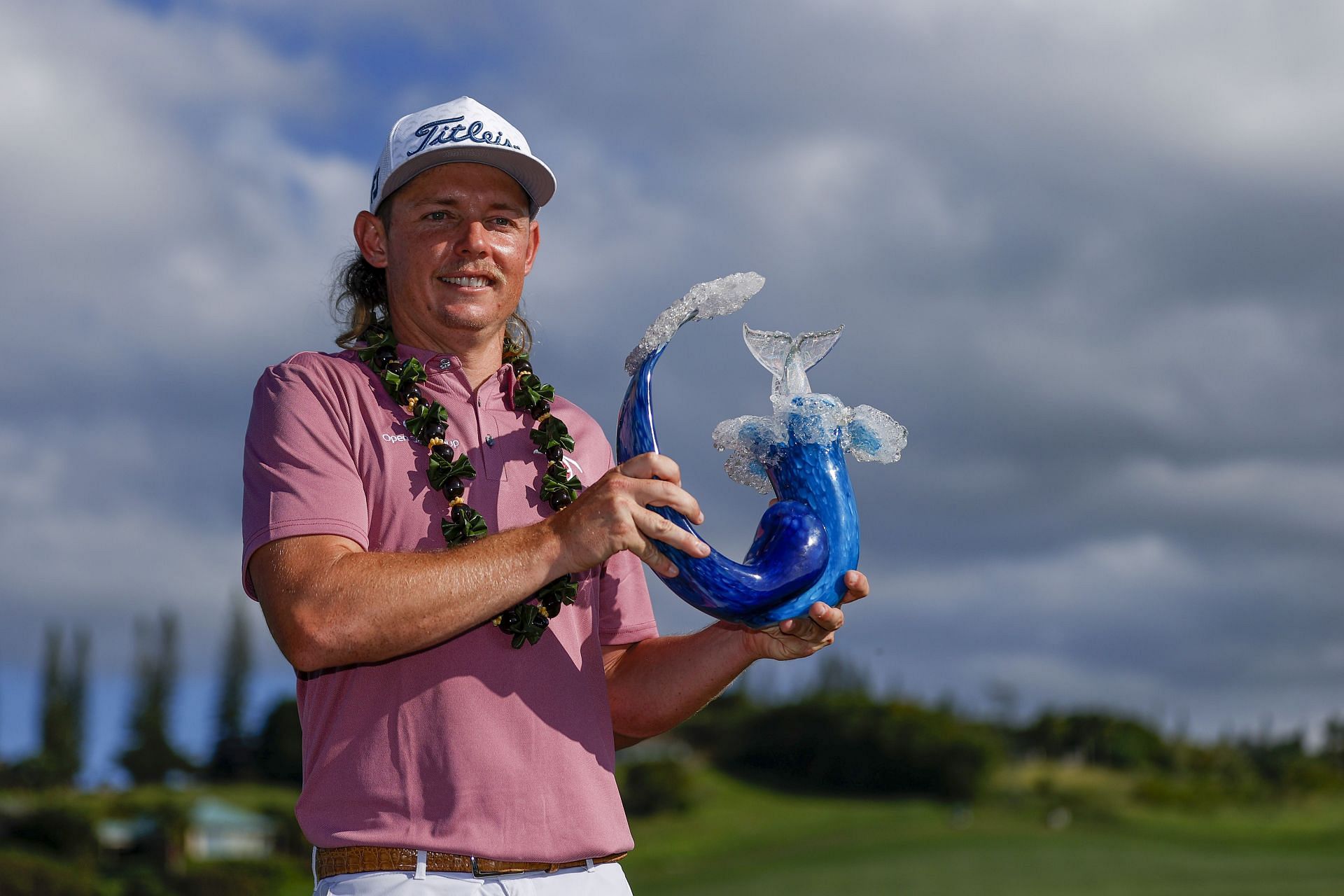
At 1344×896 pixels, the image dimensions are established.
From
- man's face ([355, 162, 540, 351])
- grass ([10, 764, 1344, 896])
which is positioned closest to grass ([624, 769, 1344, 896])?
grass ([10, 764, 1344, 896])

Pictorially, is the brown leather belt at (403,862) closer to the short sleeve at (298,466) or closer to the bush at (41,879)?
the short sleeve at (298,466)

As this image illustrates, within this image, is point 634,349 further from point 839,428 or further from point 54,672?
point 54,672

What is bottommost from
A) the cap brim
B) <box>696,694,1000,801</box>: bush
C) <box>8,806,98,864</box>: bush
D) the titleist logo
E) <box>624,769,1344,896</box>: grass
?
<box>624,769,1344,896</box>: grass

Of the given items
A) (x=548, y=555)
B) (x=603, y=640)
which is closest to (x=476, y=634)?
(x=548, y=555)

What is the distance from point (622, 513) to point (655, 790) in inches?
4285

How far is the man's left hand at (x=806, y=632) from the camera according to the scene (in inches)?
166

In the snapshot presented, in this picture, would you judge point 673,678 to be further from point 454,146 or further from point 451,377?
point 454,146

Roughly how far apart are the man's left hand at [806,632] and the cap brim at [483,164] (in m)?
1.66

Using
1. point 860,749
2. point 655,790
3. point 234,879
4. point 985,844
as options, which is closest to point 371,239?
point 985,844

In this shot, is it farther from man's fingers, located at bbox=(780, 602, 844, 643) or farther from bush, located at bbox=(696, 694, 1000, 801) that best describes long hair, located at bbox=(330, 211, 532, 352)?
bush, located at bbox=(696, 694, 1000, 801)

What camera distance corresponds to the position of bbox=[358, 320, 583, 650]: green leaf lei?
162 inches

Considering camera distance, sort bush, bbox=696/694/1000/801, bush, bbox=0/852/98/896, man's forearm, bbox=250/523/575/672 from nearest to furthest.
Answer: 1. man's forearm, bbox=250/523/575/672
2. bush, bbox=0/852/98/896
3. bush, bbox=696/694/1000/801

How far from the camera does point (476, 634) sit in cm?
412

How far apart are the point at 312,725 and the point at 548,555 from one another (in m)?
1.02
